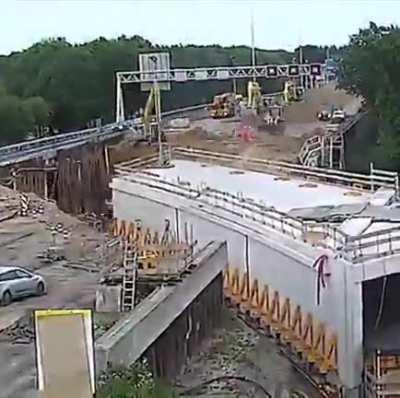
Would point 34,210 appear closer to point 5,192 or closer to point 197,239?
point 5,192

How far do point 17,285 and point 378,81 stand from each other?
36.6 meters

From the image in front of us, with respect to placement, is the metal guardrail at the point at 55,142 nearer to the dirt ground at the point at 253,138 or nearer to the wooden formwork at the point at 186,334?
the dirt ground at the point at 253,138

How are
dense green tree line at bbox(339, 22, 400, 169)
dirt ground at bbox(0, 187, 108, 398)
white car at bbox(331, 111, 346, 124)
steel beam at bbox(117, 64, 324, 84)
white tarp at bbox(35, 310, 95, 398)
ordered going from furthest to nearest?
white car at bbox(331, 111, 346, 124)
steel beam at bbox(117, 64, 324, 84)
dense green tree line at bbox(339, 22, 400, 169)
dirt ground at bbox(0, 187, 108, 398)
white tarp at bbox(35, 310, 95, 398)

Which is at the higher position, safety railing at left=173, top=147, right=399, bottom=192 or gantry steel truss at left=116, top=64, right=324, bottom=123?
gantry steel truss at left=116, top=64, right=324, bottom=123

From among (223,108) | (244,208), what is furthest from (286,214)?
(223,108)

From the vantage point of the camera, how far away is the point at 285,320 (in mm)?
19812

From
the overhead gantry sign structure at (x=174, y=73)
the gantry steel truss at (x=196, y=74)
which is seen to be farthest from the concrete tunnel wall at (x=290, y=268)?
the gantry steel truss at (x=196, y=74)

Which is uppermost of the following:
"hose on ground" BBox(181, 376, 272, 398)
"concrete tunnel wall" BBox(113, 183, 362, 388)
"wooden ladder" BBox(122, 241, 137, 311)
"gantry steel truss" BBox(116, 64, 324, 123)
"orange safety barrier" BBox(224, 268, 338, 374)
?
"gantry steel truss" BBox(116, 64, 324, 123)

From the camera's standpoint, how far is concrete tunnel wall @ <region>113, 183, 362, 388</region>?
16188 mm

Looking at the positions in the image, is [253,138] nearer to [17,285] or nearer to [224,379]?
[17,285]

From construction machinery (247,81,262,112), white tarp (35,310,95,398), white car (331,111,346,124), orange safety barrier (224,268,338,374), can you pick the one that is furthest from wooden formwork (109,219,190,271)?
white car (331,111,346,124)

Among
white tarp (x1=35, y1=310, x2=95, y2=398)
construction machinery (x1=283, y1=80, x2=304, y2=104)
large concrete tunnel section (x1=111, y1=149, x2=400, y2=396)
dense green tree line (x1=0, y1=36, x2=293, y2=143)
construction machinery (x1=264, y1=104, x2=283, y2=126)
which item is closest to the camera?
white tarp (x1=35, y1=310, x2=95, y2=398)

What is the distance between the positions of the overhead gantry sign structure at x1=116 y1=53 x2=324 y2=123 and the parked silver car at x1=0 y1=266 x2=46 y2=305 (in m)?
24.5

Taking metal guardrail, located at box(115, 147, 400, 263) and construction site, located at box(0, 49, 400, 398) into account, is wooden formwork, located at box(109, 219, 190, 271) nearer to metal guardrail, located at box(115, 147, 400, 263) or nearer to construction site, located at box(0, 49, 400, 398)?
construction site, located at box(0, 49, 400, 398)
